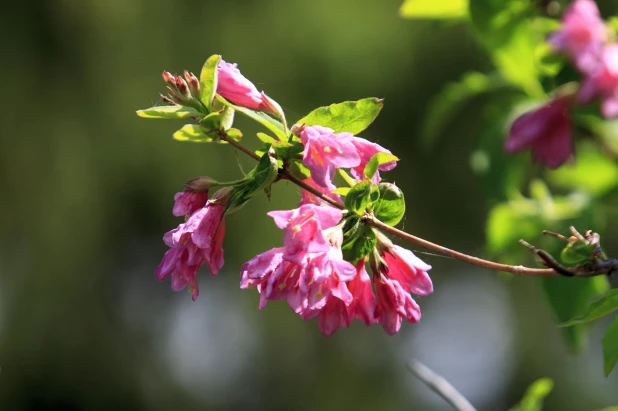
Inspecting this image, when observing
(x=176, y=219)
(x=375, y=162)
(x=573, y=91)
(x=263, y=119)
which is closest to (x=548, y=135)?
(x=573, y=91)

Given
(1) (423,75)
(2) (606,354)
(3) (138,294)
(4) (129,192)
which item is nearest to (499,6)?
(2) (606,354)

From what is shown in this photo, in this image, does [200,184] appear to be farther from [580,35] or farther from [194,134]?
[580,35]

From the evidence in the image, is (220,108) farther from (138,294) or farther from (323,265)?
(138,294)

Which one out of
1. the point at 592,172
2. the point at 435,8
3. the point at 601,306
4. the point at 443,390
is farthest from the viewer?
the point at 592,172

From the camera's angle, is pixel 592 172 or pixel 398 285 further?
pixel 592 172

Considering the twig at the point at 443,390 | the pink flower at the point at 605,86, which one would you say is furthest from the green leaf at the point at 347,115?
the twig at the point at 443,390

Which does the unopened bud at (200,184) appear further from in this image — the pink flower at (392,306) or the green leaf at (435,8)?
the green leaf at (435,8)
